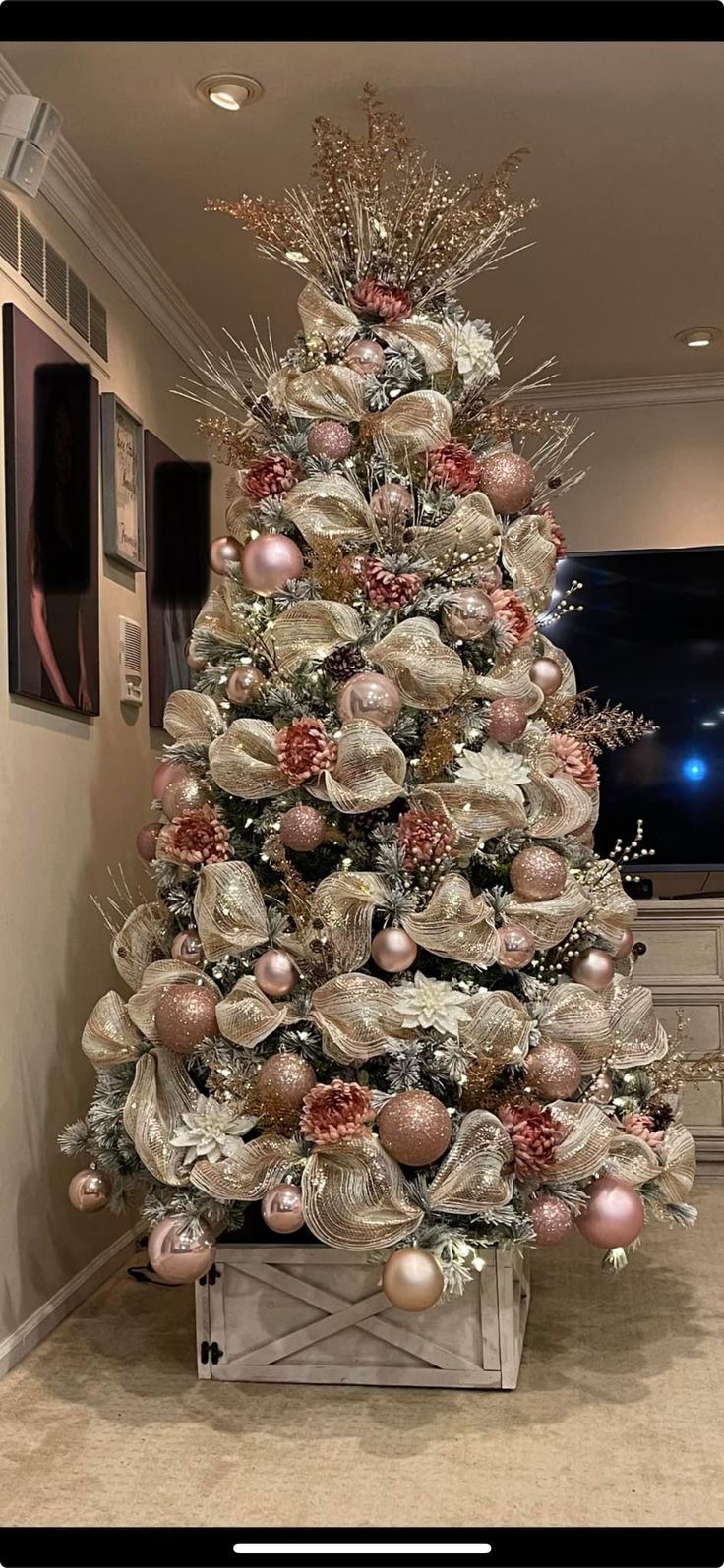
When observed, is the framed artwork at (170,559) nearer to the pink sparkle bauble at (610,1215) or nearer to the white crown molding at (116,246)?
the white crown molding at (116,246)

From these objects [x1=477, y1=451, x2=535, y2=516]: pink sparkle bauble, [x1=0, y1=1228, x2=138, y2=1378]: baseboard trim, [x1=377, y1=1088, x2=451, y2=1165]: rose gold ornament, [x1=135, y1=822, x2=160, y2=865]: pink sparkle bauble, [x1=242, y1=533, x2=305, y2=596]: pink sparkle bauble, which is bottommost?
[x1=0, y1=1228, x2=138, y2=1378]: baseboard trim

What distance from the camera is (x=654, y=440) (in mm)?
4379

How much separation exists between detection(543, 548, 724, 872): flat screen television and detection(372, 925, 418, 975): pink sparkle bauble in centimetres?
183

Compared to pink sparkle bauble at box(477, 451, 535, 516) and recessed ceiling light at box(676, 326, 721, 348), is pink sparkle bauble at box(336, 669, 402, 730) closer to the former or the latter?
pink sparkle bauble at box(477, 451, 535, 516)

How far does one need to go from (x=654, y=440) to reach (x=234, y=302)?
154 centimetres

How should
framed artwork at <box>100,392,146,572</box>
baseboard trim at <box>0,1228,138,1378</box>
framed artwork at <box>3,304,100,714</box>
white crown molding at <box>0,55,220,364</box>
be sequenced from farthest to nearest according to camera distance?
framed artwork at <box>100,392,146,572</box>
white crown molding at <box>0,55,220,364</box>
framed artwork at <box>3,304,100,714</box>
baseboard trim at <box>0,1228,138,1378</box>

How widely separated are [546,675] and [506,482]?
378 millimetres

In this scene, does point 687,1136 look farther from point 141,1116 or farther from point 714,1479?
point 141,1116

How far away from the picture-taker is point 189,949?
92.8 inches

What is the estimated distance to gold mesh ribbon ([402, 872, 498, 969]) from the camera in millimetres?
2164

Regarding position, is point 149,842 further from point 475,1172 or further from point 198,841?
point 475,1172

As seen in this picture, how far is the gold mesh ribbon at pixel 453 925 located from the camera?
2.16 metres

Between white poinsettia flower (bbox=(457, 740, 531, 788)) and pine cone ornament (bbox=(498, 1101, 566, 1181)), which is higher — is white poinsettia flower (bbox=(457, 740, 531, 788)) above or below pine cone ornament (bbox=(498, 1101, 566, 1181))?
above

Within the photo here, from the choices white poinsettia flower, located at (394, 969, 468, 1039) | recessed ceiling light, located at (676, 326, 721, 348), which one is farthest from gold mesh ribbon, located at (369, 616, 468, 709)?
recessed ceiling light, located at (676, 326, 721, 348)
